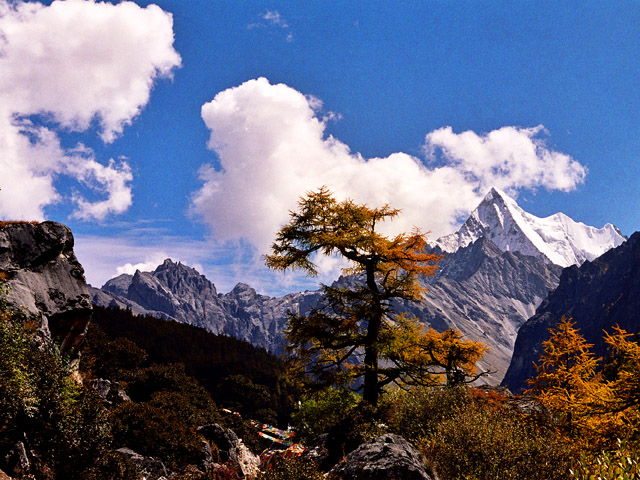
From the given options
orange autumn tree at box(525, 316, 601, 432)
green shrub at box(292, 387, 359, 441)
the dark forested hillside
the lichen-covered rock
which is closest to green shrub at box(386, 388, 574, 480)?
orange autumn tree at box(525, 316, 601, 432)

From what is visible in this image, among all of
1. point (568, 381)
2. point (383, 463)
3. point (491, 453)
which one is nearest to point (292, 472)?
point (383, 463)

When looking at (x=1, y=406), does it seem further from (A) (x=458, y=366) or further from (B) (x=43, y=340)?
(A) (x=458, y=366)

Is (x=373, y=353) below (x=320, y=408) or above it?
above

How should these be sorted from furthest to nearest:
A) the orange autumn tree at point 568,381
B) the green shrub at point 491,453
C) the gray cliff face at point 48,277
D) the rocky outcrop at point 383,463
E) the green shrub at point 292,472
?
the gray cliff face at point 48,277 < the orange autumn tree at point 568,381 < the rocky outcrop at point 383,463 < the green shrub at point 491,453 < the green shrub at point 292,472

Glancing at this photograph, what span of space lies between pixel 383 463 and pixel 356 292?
10.1 metres

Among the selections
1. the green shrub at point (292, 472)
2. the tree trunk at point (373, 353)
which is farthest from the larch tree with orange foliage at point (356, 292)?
the green shrub at point (292, 472)

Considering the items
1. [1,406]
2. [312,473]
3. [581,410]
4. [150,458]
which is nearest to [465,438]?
[312,473]

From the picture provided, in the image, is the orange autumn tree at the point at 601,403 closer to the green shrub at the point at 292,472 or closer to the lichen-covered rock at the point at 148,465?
the green shrub at the point at 292,472

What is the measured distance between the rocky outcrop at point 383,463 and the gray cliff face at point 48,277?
15858 mm

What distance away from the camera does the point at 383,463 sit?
9.48 m

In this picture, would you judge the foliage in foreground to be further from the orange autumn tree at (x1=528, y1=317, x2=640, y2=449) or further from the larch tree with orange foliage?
the orange autumn tree at (x1=528, y1=317, x2=640, y2=449)

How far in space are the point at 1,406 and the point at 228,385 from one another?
62724mm

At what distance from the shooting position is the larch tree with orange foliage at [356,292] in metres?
18.8

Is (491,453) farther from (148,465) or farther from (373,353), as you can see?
(148,465)
